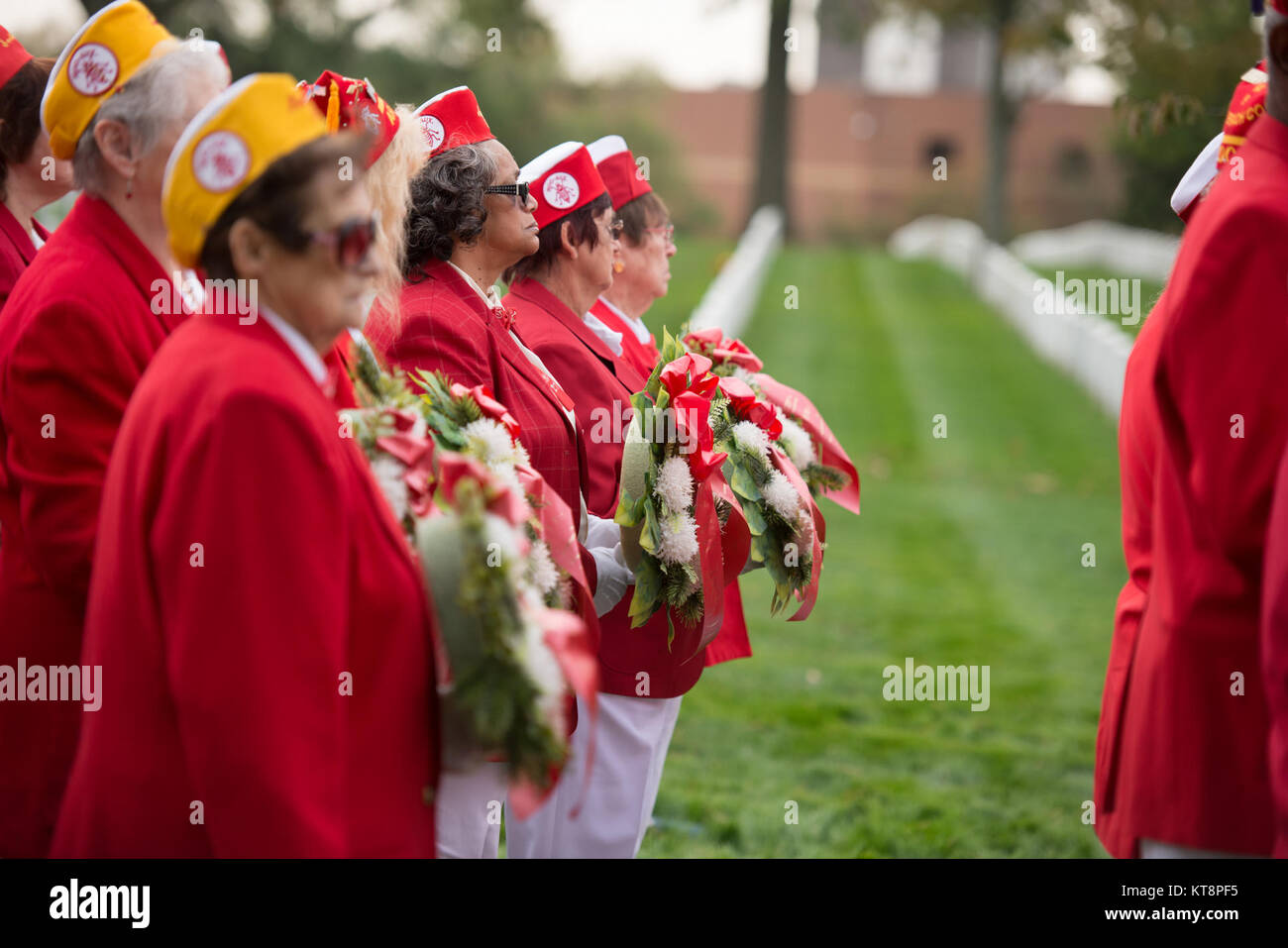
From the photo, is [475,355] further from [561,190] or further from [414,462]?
[414,462]

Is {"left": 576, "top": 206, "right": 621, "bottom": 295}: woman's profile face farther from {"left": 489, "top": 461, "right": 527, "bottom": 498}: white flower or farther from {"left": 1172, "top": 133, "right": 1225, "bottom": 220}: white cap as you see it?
{"left": 1172, "top": 133, "right": 1225, "bottom": 220}: white cap

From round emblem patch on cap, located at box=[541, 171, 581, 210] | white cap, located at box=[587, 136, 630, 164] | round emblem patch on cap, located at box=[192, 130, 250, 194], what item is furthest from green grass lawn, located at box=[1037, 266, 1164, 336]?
round emblem patch on cap, located at box=[192, 130, 250, 194]

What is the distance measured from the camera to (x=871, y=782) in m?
6.28

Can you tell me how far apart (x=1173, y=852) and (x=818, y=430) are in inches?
88.5

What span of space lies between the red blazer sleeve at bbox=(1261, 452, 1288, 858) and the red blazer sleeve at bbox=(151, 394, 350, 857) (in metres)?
1.62

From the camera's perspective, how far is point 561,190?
14.6 ft

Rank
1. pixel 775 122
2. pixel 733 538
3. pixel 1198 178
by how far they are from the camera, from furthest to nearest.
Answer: pixel 775 122 < pixel 733 538 < pixel 1198 178

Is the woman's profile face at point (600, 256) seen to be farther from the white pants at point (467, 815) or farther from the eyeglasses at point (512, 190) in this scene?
the white pants at point (467, 815)

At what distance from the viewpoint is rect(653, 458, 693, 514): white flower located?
372cm

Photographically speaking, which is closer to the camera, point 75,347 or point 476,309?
point 75,347

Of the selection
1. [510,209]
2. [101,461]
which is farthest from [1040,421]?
[101,461]

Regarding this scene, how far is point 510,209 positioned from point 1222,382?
7.20ft

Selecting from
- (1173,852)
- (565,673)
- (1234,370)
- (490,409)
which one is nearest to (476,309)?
(490,409)
